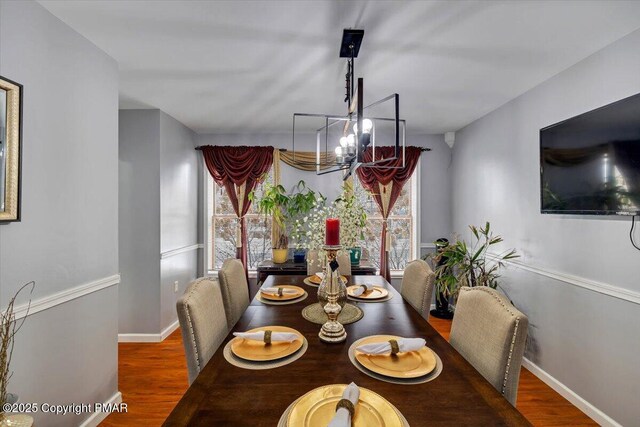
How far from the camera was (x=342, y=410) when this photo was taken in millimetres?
780

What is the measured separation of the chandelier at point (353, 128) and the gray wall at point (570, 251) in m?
1.06

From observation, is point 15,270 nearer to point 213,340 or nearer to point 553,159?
point 213,340

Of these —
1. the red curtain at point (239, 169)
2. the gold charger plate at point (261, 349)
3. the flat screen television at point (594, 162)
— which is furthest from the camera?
the red curtain at point (239, 169)

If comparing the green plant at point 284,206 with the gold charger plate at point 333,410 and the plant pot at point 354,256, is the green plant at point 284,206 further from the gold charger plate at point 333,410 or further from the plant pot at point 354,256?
the gold charger plate at point 333,410

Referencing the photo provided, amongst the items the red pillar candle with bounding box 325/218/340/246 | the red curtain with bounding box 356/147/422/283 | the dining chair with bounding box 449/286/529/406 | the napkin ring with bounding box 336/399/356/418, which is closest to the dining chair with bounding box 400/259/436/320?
the dining chair with bounding box 449/286/529/406

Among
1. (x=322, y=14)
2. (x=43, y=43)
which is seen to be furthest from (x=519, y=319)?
(x=43, y=43)

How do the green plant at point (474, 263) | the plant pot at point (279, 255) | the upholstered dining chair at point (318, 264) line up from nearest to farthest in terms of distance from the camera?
the upholstered dining chair at point (318, 264) < the green plant at point (474, 263) < the plant pot at point (279, 255)

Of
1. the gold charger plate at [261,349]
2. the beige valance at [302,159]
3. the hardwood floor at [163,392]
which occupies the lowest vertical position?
the hardwood floor at [163,392]

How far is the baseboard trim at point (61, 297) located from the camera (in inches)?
58.0

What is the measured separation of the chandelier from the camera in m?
1.61

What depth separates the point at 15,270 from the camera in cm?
Answer: 145

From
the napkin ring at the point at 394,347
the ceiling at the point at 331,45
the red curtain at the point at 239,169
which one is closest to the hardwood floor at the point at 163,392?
the red curtain at the point at 239,169

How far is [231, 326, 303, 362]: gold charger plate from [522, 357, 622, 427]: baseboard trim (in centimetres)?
217

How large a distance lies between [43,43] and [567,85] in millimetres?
3362
